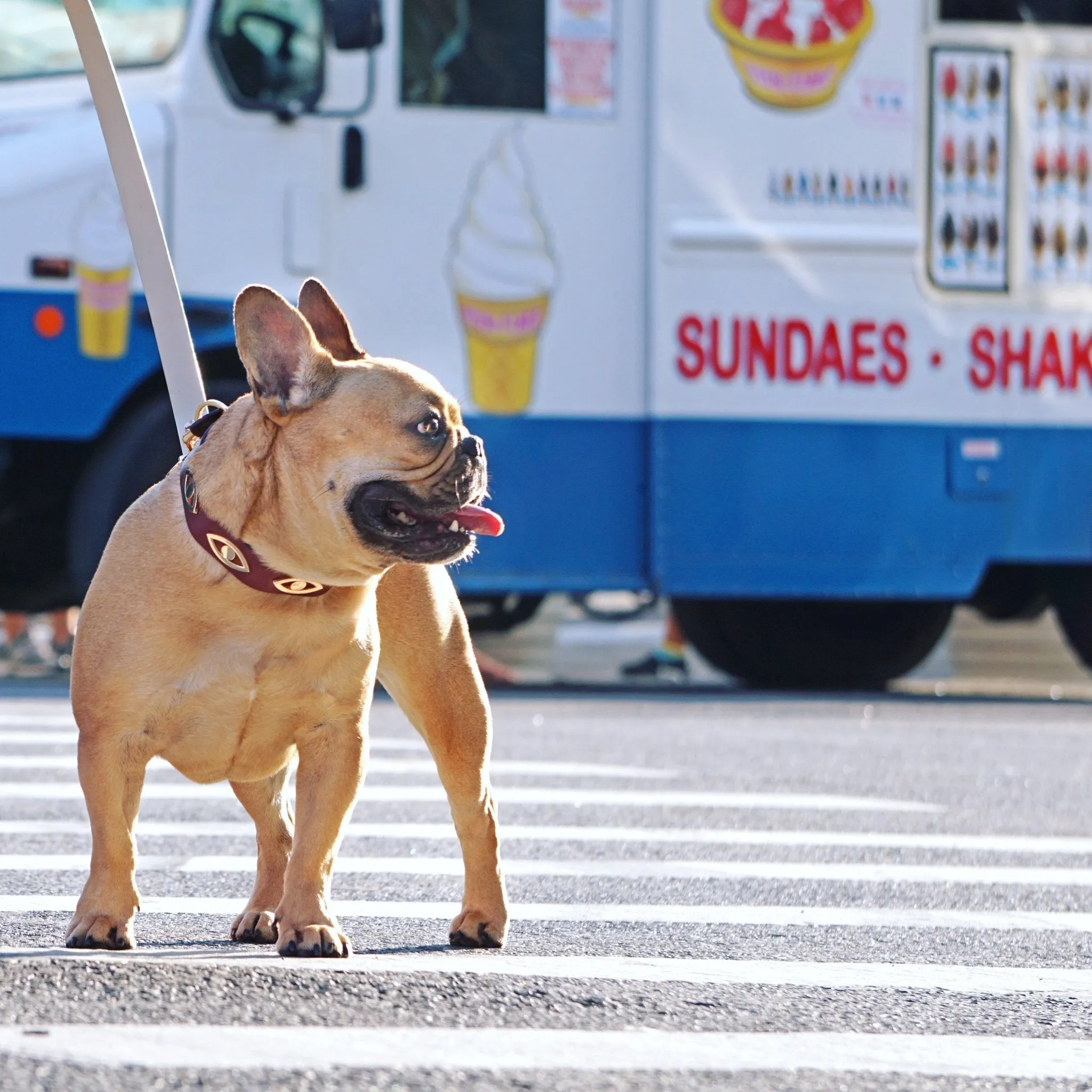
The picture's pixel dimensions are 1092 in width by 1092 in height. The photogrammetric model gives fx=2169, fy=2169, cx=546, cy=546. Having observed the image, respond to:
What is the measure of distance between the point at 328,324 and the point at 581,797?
2978 millimetres

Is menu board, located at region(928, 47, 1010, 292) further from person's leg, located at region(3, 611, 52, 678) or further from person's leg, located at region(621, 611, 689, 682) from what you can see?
person's leg, located at region(3, 611, 52, 678)

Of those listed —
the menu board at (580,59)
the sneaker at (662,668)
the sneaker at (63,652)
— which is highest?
the menu board at (580,59)

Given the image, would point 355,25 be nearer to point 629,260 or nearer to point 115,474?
point 629,260

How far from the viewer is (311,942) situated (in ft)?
11.6

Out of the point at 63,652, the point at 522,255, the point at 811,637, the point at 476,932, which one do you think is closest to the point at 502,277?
the point at 522,255

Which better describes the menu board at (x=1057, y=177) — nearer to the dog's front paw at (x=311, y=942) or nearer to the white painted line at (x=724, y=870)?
the white painted line at (x=724, y=870)

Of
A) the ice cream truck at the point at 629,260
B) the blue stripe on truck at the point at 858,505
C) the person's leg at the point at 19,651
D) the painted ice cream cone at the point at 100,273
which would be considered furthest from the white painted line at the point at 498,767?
the person's leg at the point at 19,651

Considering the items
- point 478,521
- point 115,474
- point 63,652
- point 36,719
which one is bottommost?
point 63,652

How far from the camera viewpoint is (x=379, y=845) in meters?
5.46

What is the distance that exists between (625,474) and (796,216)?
1.50 meters

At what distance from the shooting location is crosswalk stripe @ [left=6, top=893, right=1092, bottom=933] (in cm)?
432

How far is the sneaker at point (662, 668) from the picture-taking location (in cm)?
1298

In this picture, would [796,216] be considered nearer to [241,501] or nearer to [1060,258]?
[1060,258]

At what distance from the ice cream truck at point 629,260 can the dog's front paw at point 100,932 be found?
217 inches
